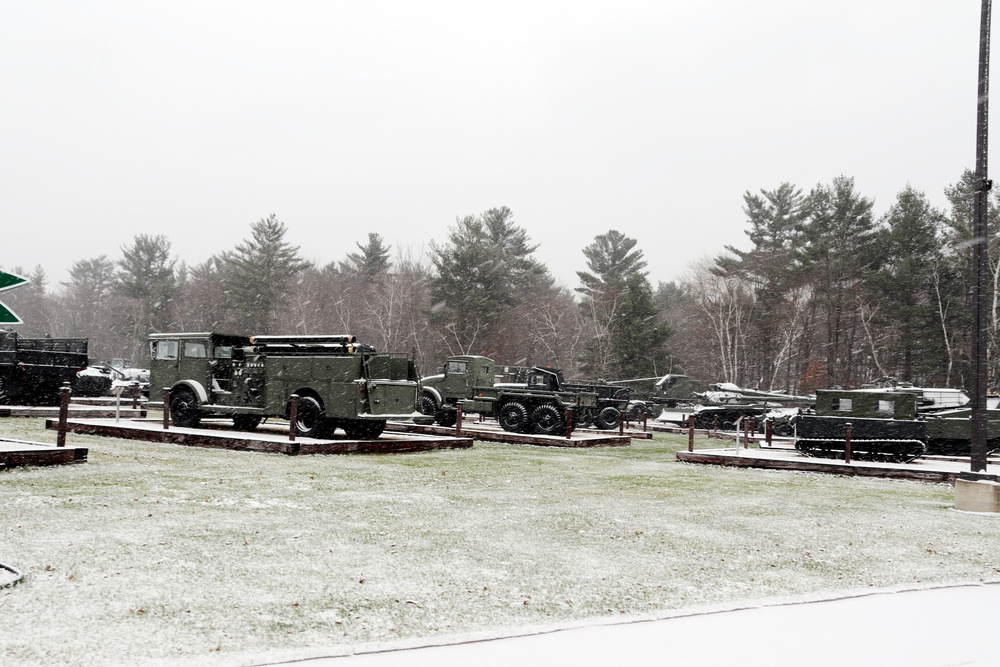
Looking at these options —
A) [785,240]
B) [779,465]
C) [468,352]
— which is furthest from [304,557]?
[785,240]

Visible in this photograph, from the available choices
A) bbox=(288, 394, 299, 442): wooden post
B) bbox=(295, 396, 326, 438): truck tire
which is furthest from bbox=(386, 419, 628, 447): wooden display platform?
bbox=(288, 394, 299, 442): wooden post

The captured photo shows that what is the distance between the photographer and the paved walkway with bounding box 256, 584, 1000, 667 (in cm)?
407

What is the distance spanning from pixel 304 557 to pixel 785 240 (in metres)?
49.2

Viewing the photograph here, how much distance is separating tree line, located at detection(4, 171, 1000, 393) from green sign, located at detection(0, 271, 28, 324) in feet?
118

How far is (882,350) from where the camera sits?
148 ft

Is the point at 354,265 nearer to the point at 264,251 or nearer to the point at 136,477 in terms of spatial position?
the point at 264,251

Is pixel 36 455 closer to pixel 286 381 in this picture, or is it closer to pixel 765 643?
pixel 286 381

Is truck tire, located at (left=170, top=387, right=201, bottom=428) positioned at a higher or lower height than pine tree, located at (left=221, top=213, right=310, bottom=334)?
lower

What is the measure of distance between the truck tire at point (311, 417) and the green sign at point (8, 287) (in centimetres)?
970

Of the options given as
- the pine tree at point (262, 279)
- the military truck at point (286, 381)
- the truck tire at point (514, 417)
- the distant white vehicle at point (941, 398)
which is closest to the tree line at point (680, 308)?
the pine tree at point (262, 279)

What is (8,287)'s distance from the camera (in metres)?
5.92

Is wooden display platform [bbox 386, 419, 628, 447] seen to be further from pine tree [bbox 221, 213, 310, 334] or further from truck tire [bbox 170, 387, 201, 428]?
pine tree [bbox 221, 213, 310, 334]

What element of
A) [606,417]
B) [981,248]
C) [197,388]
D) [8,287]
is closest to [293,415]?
[197,388]

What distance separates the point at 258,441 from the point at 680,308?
5872cm
